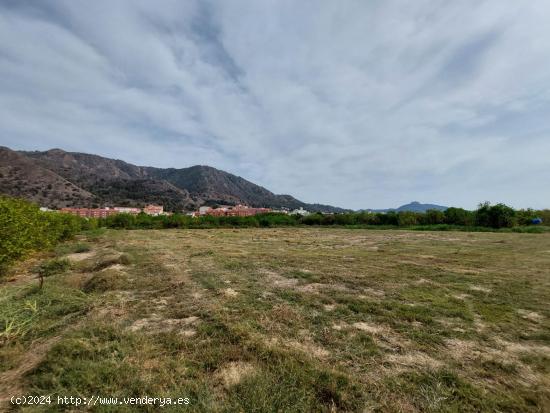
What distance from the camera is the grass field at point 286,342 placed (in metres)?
2.96

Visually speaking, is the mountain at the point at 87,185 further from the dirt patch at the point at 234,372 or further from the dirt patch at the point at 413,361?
the dirt patch at the point at 413,361

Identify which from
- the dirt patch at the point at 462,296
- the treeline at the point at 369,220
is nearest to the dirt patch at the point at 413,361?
the dirt patch at the point at 462,296

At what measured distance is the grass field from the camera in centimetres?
296

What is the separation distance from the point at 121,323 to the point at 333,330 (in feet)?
12.7

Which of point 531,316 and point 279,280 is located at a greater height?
point 531,316

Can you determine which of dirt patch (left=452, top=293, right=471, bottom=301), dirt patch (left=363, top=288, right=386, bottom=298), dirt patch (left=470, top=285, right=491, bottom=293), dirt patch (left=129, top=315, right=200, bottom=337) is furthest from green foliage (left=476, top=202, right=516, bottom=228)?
dirt patch (left=129, top=315, right=200, bottom=337)

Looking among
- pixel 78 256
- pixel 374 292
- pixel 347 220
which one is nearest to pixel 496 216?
pixel 347 220

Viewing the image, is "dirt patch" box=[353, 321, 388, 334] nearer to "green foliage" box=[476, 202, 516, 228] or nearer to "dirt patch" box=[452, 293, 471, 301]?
"dirt patch" box=[452, 293, 471, 301]

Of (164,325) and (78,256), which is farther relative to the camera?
(78,256)

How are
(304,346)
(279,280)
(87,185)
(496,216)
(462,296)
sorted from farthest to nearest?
1. (87,185)
2. (496,216)
3. (279,280)
4. (462,296)
5. (304,346)

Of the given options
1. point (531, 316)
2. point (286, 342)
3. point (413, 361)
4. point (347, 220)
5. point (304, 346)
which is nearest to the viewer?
point (413, 361)

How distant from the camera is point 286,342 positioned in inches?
161

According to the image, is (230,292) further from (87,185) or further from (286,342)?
(87,185)

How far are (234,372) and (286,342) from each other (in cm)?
105
